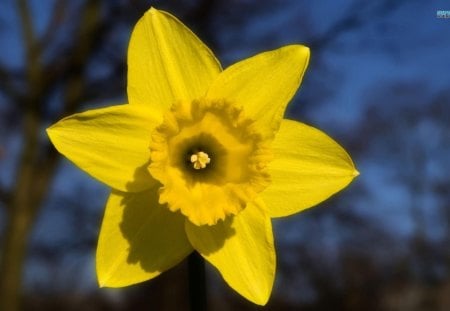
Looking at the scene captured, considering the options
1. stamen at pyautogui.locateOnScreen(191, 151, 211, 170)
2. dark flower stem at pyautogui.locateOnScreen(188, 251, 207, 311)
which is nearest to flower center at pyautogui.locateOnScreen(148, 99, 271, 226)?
stamen at pyautogui.locateOnScreen(191, 151, 211, 170)

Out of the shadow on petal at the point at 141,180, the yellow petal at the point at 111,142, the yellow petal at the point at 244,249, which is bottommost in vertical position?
the yellow petal at the point at 244,249

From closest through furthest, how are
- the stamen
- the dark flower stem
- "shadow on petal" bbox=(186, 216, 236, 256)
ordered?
the dark flower stem
"shadow on petal" bbox=(186, 216, 236, 256)
the stamen

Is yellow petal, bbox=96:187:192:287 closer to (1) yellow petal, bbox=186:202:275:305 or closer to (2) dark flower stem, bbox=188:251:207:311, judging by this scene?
(1) yellow petal, bbox=186:202:275:305

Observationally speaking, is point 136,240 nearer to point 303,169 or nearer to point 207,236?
point 207,236

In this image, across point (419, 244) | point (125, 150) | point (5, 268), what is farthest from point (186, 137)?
point (419, 244)

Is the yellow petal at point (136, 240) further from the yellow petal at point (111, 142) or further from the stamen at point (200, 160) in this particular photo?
the stamen at point (200, 160)

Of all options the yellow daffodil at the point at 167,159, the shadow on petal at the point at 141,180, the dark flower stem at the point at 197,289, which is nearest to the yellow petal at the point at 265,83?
the yellow daffodil at the point at 167,159

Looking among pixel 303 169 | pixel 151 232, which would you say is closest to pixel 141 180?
pixel 151 232
